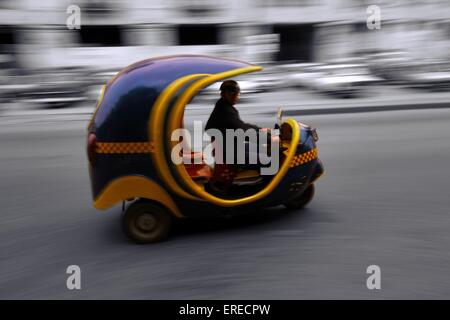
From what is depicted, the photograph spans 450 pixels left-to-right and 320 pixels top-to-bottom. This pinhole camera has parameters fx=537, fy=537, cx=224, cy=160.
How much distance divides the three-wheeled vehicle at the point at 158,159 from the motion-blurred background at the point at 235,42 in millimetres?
8631

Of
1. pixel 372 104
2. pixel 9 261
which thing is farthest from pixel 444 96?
pixel 9 261

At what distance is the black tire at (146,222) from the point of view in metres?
4.22

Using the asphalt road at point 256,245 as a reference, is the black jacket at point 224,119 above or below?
above

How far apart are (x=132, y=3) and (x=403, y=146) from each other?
13.1 meters

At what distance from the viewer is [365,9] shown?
66.0 ft

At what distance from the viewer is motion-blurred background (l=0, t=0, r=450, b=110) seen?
13.3 meters

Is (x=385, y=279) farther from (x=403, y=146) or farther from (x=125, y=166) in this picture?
(x=403, y=146)

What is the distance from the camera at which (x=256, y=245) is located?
413cm

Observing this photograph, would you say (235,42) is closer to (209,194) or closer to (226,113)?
(226,113)
